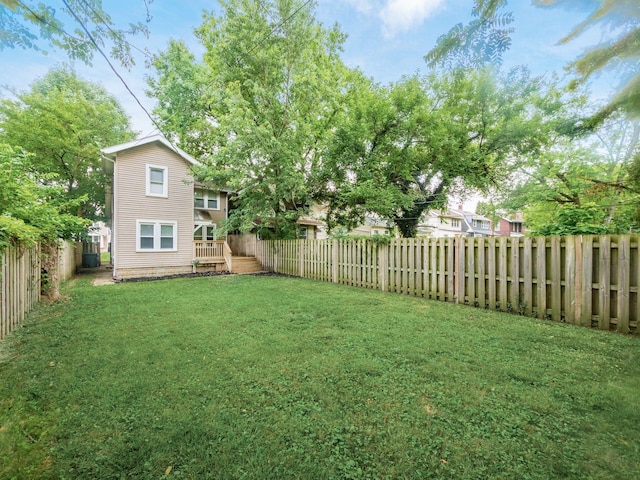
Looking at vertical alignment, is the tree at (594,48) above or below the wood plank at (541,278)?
above

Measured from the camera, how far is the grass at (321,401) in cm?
166

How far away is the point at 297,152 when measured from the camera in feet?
38.5

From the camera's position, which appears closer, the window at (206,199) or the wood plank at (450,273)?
the wood plank at (450,273)

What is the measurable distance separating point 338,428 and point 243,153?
424 inches

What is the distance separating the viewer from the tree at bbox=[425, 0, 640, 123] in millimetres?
1304

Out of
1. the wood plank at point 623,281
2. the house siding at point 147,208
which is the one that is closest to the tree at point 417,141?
Result: the house siding at point 147,208

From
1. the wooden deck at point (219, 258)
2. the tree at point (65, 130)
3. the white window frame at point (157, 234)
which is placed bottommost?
the wooden deck at point (219, 258)

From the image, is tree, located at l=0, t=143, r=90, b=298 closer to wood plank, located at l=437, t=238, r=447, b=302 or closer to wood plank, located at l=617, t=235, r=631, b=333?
wood plank, located at l=437, t=238, r=447, b=302

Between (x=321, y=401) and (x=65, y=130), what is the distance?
19747 millimetres

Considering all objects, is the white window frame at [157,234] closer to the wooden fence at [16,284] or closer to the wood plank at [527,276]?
the wooden fence at [16,284]

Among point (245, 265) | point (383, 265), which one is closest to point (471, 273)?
point (383, 265)

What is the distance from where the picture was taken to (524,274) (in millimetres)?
5059

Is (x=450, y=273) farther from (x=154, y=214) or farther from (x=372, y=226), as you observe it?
(x=372, y=226)

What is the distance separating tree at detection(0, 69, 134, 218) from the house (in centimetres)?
323
